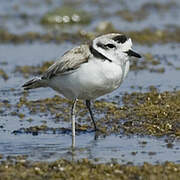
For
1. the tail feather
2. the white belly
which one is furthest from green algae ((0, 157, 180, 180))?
the tail feather

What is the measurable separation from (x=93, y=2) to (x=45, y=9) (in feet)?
7.13

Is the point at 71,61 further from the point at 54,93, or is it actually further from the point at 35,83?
the point at 54,93

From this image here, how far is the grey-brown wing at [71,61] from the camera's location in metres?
8.37

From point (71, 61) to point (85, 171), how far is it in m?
1.89

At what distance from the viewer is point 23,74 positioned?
1315 centimetres

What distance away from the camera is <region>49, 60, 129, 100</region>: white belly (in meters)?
8.20

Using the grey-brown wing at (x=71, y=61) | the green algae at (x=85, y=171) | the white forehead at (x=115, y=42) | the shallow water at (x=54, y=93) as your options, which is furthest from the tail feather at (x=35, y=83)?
the green algae at (x=85, y=171)

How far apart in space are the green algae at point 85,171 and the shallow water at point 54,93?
1.13ft

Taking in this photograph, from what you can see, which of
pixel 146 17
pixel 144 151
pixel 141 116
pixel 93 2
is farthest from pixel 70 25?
pixel 144 151

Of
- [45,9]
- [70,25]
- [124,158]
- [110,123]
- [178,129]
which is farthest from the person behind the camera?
[45,9]

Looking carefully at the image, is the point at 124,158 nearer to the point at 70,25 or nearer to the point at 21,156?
the point at 21,156

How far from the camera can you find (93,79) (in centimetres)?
825

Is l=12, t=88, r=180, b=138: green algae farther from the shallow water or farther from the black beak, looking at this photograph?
the black beak

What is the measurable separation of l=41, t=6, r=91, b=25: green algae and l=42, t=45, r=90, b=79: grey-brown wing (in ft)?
34.3
